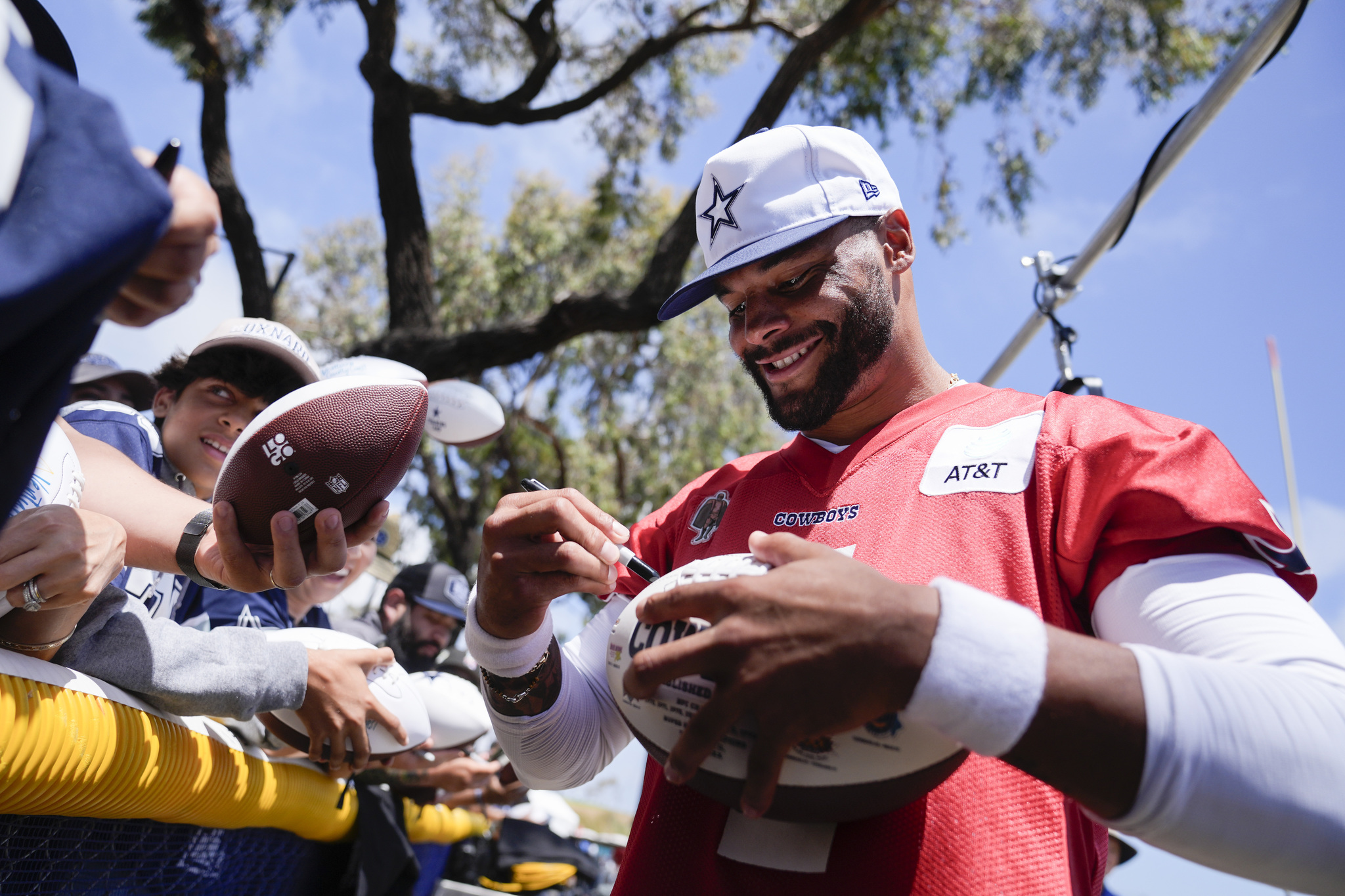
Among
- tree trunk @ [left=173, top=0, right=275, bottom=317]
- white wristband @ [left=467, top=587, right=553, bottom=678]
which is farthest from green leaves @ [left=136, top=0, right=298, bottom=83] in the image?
white wristband @ [left=467, top=587, right=553, bottom=678]

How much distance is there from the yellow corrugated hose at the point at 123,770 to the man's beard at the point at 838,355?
1.45 m

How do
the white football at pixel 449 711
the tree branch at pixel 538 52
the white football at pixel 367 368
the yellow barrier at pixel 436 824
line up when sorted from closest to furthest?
1. the white football at pixel 449 711
2. the white football at pixel 367 368
3. the yellow barrier at pixel 436 824
4. the tree branch at pixel 538 52

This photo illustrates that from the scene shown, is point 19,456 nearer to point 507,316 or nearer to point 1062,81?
point 1062,81

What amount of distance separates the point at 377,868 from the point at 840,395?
2.28 m

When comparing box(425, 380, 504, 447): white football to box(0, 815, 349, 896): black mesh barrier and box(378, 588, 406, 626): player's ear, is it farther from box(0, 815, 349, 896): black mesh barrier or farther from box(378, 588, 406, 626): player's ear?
box(0, 815, 349, 896): black mesh barrier

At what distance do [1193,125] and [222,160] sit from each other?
712cm

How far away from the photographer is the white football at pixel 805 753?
1230 millimetres

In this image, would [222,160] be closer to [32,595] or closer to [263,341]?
[263,341]

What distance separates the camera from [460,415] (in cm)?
545

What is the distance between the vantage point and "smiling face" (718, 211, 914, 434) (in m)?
1.93

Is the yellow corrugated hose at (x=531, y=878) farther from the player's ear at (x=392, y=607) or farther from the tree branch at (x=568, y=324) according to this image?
the tree branch at (x=568, y=324)

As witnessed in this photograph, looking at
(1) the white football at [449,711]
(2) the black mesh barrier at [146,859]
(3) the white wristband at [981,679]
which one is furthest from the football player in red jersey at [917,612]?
(1) the white football at [449,711]

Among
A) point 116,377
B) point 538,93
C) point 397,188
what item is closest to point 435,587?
point 116,377

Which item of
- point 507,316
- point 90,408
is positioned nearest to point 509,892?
point 90,408
